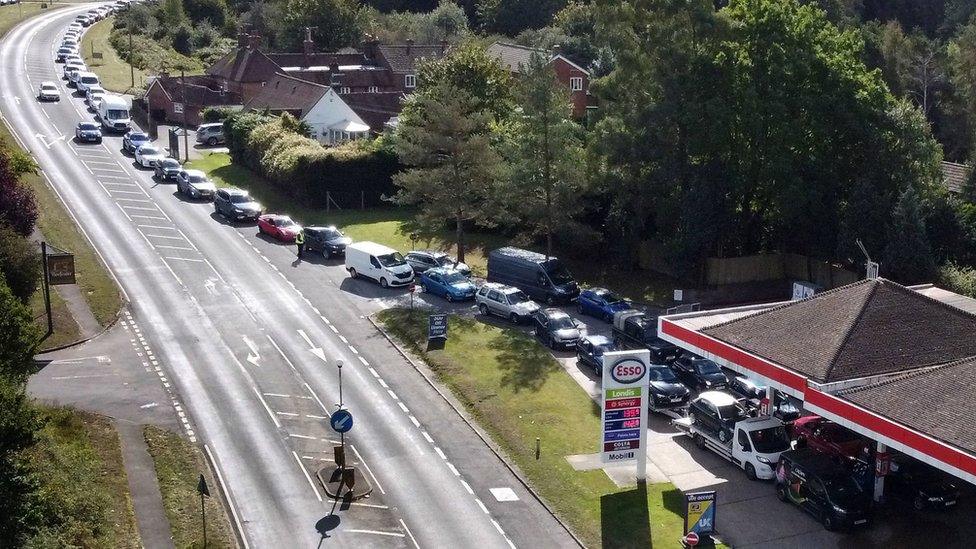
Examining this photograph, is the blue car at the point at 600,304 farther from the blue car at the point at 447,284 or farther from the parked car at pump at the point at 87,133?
the parked car at pump at the point at 87,133

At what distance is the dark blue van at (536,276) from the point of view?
5397cm

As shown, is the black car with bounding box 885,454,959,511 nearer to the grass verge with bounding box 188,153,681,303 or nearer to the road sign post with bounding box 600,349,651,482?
the road sign post with bounding box 600,349,651,482

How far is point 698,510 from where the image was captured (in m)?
31.9

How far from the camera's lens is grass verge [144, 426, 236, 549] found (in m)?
31.4

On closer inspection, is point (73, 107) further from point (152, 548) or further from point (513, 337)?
point (152, 548)

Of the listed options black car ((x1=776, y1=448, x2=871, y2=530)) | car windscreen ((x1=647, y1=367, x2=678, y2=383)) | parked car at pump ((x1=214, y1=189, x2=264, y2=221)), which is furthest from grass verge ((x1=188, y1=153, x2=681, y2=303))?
black car ((x1=776, y1=448, x2=871, y2=530))

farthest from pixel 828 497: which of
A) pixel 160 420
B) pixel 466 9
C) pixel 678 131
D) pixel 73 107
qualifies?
pixel 466 9

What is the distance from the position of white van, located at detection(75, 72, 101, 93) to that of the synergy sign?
261 feet

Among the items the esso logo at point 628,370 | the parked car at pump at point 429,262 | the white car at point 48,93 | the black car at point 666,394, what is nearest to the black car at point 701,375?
the black car at point 666,394

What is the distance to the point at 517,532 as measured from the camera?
32938 mm

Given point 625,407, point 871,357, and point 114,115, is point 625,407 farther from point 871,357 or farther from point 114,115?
point 114,115

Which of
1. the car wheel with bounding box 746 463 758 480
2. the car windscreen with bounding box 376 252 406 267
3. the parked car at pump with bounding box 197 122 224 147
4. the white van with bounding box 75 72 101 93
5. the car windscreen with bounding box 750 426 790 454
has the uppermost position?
the white van with bounding box 75 72 101 93

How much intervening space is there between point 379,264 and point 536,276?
807 centimetres

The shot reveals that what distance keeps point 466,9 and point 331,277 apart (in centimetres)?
9768
